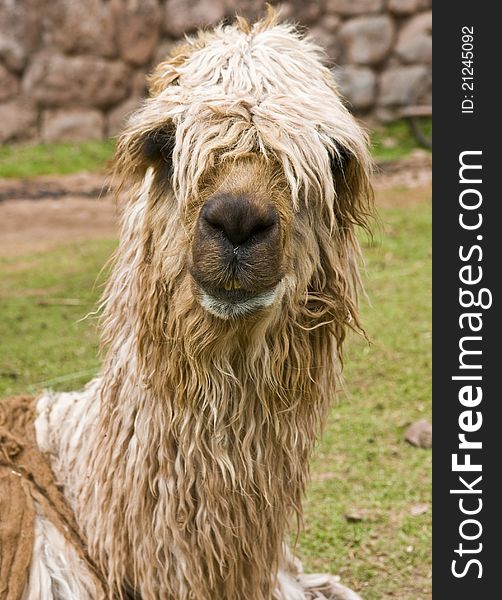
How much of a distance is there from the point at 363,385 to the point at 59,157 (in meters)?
6.67

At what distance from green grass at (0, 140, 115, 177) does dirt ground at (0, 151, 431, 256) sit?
0.18 m

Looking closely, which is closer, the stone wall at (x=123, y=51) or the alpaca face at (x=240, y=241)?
the alpaca face at (x=240, y=241)

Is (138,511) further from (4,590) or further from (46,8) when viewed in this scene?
(46,8)

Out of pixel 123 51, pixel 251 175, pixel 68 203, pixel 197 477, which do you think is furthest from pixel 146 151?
pixel 123 51

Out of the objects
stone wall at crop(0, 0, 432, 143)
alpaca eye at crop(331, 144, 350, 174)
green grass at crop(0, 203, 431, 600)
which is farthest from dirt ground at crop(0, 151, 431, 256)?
alpaca eye at crop(331, 144, 350, 174)

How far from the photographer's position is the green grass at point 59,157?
10875 mm

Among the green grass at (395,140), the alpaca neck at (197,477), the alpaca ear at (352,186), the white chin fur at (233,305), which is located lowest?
the alpaca neck at (197,477)

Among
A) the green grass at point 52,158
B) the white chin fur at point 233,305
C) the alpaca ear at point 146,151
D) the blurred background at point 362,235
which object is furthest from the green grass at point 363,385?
the green grass at point 52,158

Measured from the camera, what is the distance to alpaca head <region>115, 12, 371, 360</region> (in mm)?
2293

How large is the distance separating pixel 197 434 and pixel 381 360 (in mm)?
3482

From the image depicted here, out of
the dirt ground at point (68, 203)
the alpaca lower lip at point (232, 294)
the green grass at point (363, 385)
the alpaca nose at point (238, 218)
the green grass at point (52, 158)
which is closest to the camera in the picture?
the alpaca nose at point (238, 218)

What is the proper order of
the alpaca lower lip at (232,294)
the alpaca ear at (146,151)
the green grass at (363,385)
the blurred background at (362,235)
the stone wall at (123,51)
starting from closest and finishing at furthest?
1. the alpaca lower lip at (232,294)
2. the alpaca ear at (146,151)
3. the green grass at (363,385)
4. the blurred background at (362,235)
5. the stone wall at (123,51)

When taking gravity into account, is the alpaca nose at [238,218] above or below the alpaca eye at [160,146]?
below

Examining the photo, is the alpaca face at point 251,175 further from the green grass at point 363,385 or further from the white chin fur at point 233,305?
the green grass at point 363,385
